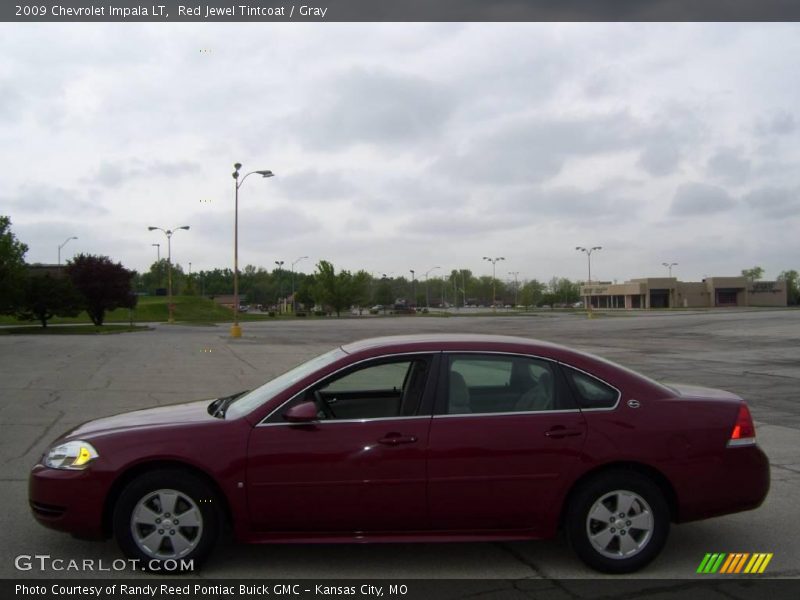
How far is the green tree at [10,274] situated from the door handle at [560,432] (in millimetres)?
41749

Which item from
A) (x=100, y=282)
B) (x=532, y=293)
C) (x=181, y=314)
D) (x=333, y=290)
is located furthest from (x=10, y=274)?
(x=532, y=293)

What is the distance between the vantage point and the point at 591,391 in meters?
4.59

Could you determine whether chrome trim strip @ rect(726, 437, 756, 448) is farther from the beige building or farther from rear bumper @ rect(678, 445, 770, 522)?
the beige building

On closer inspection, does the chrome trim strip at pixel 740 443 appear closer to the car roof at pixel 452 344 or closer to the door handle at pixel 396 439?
the car roof at pixel 452 344

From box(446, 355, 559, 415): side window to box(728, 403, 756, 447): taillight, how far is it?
1.20 m

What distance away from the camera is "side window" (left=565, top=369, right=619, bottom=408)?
179 inches

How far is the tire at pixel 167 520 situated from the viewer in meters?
4.27

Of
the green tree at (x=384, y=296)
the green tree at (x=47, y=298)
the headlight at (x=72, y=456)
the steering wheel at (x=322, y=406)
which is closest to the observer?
the headlight at (x=72, y=456)

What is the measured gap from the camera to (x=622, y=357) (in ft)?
71.2

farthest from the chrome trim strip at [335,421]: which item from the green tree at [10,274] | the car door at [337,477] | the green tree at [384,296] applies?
the green tree at [384,296]

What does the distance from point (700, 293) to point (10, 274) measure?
388 feet

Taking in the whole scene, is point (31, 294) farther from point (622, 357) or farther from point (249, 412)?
point (249, 412)
